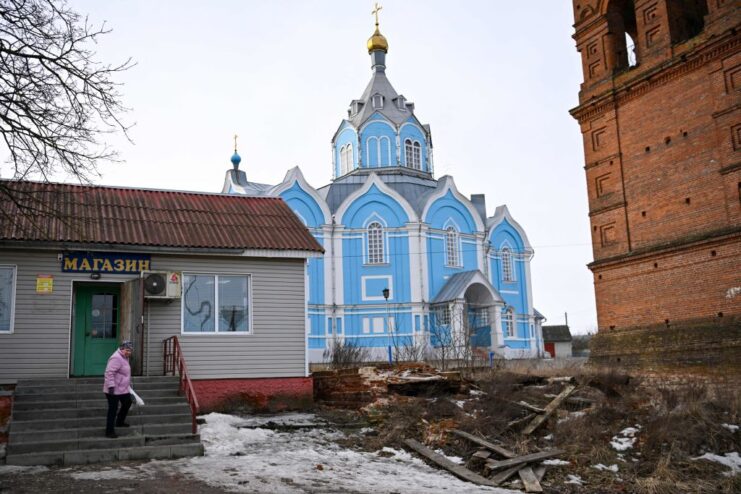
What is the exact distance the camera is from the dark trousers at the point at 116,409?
36.4ft

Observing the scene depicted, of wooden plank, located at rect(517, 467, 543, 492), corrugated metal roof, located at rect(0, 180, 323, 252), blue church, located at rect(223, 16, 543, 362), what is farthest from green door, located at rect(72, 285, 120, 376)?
blue church, located at rect(223, 16, 543, 362)

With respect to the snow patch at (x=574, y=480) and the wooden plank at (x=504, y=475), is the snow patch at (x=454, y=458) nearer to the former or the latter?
the wooden plank at (x=504, y=475)

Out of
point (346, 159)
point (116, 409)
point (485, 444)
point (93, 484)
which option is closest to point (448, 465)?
point (485, 444)

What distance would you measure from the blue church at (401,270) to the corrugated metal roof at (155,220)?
18.0 meters

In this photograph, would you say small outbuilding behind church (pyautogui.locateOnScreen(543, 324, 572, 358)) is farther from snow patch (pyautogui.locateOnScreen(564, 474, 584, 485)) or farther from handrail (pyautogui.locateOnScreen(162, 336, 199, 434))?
snow patch (pyautogui.locateOnScreen(564, 474, 584, 485))

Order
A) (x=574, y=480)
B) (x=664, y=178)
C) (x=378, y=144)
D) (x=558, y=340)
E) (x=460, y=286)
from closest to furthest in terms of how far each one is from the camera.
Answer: (x=574, y=480) < (x=664, y=178) < (x=460, y=286) < (x=378, y=144) < (x=558, y=340)

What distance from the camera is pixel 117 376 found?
11102 mm

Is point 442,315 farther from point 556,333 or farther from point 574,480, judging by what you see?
point 556,333

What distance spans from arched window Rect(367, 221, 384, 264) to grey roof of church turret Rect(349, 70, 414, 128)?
26.5 ft

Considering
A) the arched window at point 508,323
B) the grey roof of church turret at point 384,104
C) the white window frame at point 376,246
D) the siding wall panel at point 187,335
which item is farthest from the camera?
the grey roof of church turret at point 384,104

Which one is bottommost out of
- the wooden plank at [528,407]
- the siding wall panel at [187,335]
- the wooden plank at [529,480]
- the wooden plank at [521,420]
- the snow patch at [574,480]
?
the snow patch at [574,480]

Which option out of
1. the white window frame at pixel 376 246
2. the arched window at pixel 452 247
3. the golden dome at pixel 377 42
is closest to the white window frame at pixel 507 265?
the arched window at pixel 452 247

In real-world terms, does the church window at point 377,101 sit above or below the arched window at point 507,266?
above

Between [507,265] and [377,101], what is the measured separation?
1238 cm
